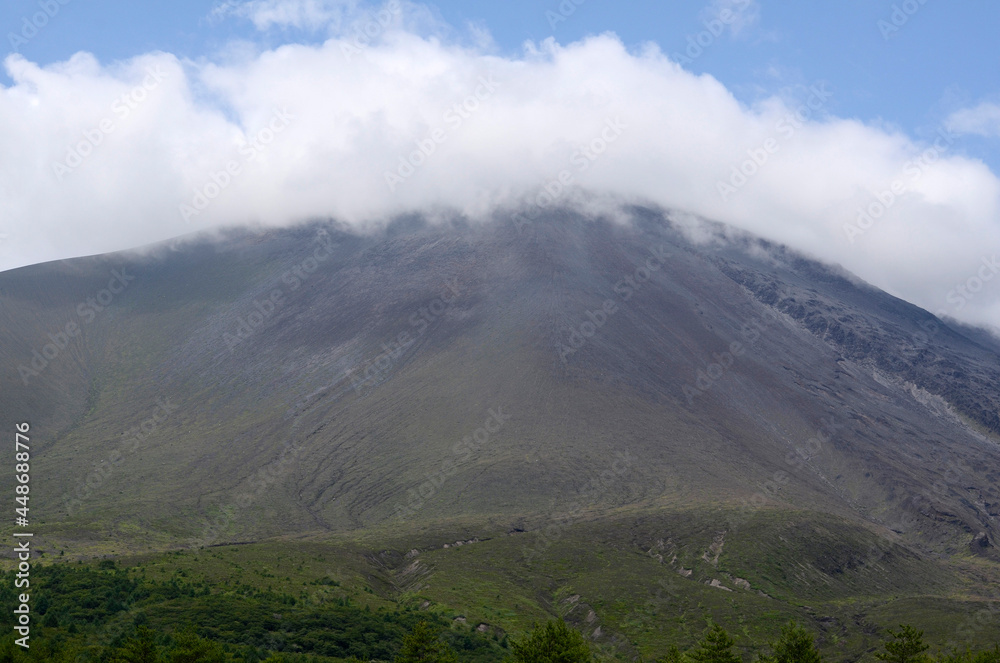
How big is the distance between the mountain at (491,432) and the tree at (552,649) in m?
46.1

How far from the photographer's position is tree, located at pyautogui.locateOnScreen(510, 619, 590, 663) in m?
40.6

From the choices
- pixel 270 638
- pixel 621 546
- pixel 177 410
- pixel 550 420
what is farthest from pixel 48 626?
pixel 177 410

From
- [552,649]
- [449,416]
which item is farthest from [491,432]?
[552,649]

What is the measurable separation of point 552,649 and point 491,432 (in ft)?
292

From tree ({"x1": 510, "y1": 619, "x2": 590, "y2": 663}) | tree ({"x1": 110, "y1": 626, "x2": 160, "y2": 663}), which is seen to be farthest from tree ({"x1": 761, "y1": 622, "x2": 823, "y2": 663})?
tree ({"x1": 110, "y1": 626, "x2": 160, "y2": 663})

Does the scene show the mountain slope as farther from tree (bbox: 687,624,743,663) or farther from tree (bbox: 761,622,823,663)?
tree (bbox: 687,624,743,663)

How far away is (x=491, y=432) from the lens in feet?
427

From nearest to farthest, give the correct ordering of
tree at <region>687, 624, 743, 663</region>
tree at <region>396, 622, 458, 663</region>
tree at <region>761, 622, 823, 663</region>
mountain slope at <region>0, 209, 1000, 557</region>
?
tree at <region>396, 622, 458, 663</region>, tree at <region>687, 624, 743, 663</region>, tree at <region>761, 622, 823, 663</region>, mountain slope at <region>0, 209, 1000, 557</region>

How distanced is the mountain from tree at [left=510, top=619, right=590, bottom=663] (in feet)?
151

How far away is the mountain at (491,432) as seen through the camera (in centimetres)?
10212

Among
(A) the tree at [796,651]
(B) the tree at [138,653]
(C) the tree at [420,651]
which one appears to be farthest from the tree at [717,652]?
(B) the tree at [138,653]

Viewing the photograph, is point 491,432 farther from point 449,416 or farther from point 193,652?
point 193,652

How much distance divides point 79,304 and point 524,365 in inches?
4322

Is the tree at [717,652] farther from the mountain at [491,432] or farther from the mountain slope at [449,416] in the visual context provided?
the mountain slope at [449,416]
